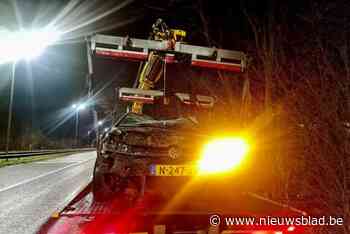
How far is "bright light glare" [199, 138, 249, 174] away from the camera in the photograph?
145 inches

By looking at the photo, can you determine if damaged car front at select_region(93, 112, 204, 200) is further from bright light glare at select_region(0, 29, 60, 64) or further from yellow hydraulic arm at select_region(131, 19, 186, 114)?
bright light glare at select_region(0, 29, 60, 64)

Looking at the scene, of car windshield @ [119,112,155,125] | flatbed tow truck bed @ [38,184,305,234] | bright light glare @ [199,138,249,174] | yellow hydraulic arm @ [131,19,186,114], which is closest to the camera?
flatbed tow truck bed @ [38,184,305,234]

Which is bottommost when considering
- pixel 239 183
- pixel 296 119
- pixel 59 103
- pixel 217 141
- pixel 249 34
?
pixel 239 183

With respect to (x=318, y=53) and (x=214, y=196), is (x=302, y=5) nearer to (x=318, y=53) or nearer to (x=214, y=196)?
(x=318, y=53)

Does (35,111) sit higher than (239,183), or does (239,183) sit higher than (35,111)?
(35,111)

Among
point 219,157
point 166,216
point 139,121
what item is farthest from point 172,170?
point 139,121

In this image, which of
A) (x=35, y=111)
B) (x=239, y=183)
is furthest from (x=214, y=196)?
(x=35, y=111)

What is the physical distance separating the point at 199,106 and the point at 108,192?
2.70m

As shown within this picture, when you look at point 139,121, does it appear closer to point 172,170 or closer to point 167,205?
point 172,170

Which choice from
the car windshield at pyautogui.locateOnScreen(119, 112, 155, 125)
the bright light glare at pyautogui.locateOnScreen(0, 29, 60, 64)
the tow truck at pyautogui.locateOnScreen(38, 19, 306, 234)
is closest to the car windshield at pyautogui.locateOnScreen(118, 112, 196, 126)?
the car windshield at pyautogui.locateOnScreen(119, 112, 155, 125)

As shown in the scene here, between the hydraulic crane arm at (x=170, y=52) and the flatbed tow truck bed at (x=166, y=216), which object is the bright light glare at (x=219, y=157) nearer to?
the flatbed tow truck bed at (x=166, y=216)

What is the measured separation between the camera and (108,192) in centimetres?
399

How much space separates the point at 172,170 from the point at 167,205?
1.45 ft

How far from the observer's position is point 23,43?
59.5 ft
